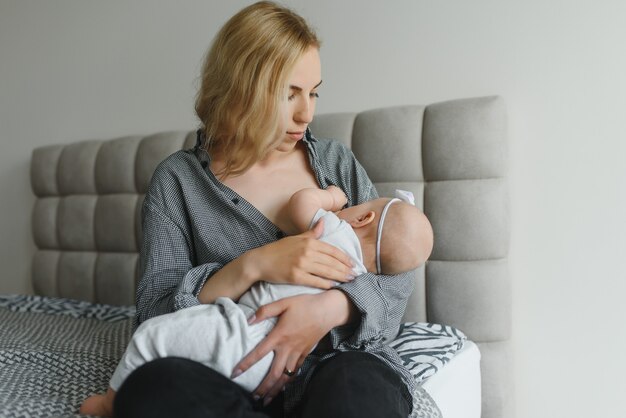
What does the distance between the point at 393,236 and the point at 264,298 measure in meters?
0.26

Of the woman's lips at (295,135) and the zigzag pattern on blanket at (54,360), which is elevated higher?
the woman's lips at (295,135)

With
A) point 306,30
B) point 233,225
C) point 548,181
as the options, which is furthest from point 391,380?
point 548,181

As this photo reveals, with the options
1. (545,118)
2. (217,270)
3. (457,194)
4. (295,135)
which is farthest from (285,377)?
(545,118)

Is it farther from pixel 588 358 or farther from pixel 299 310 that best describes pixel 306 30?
pixel 588 358

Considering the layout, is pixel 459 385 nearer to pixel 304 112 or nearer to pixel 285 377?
pixel 285 377

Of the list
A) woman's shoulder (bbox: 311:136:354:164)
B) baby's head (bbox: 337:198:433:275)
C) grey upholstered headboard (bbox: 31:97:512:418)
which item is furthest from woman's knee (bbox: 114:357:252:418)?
grey upholstered headboard (bbox: 31:97:512:418)

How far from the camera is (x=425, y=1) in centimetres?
170

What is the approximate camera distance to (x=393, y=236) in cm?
109

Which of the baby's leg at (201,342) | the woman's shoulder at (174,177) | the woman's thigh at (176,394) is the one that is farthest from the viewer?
the woman's shoulder at (174,177)

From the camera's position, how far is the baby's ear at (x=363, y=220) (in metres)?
1.10

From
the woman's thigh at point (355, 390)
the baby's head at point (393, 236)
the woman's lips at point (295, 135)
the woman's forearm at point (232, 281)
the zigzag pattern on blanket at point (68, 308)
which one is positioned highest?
the woman's lips at point (295, 135)

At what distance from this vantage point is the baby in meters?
0.95

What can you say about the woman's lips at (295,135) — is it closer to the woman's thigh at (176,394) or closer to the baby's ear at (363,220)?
the baby's ear at (363,220)

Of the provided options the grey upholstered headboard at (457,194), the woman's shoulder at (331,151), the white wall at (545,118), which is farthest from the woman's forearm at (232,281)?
the white wall at (545,118)
